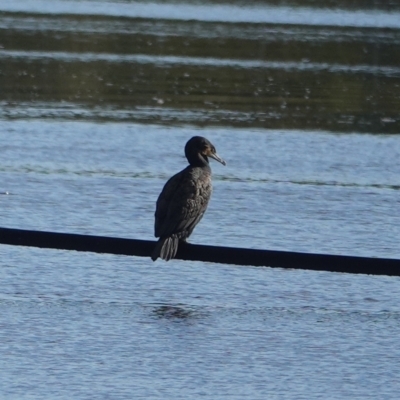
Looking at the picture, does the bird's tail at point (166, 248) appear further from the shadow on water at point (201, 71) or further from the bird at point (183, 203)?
the shadow on water at point (201, 71)

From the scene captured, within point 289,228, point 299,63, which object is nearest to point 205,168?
point 289,228

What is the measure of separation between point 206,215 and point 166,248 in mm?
3205

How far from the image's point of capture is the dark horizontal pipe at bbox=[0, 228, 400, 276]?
4.47 metres

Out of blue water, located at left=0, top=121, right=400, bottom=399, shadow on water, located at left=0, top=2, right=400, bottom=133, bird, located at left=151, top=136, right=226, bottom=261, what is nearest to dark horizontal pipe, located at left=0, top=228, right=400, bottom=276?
blue water, located at left=0, top=121, right=400, bottom=399

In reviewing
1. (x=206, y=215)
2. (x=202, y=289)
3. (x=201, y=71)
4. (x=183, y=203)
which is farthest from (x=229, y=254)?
(x=201, y=71)

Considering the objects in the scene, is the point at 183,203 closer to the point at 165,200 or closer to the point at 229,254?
the point at 165,200

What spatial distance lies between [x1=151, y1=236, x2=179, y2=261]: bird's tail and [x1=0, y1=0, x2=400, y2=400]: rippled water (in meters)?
0.49

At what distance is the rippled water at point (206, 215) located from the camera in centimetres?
551

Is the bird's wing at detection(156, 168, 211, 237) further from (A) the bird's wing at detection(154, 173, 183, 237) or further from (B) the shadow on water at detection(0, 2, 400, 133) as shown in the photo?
(B) the shadow on water at detection(0, 2, 400, 133)

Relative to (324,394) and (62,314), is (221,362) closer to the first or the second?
(324,394)

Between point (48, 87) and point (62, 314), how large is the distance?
840cm

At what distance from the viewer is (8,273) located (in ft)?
22.9

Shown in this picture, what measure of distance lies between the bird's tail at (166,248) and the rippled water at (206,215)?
0.49m

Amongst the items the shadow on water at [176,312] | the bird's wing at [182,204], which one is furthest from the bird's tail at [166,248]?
the shadow on water at [176,312]
